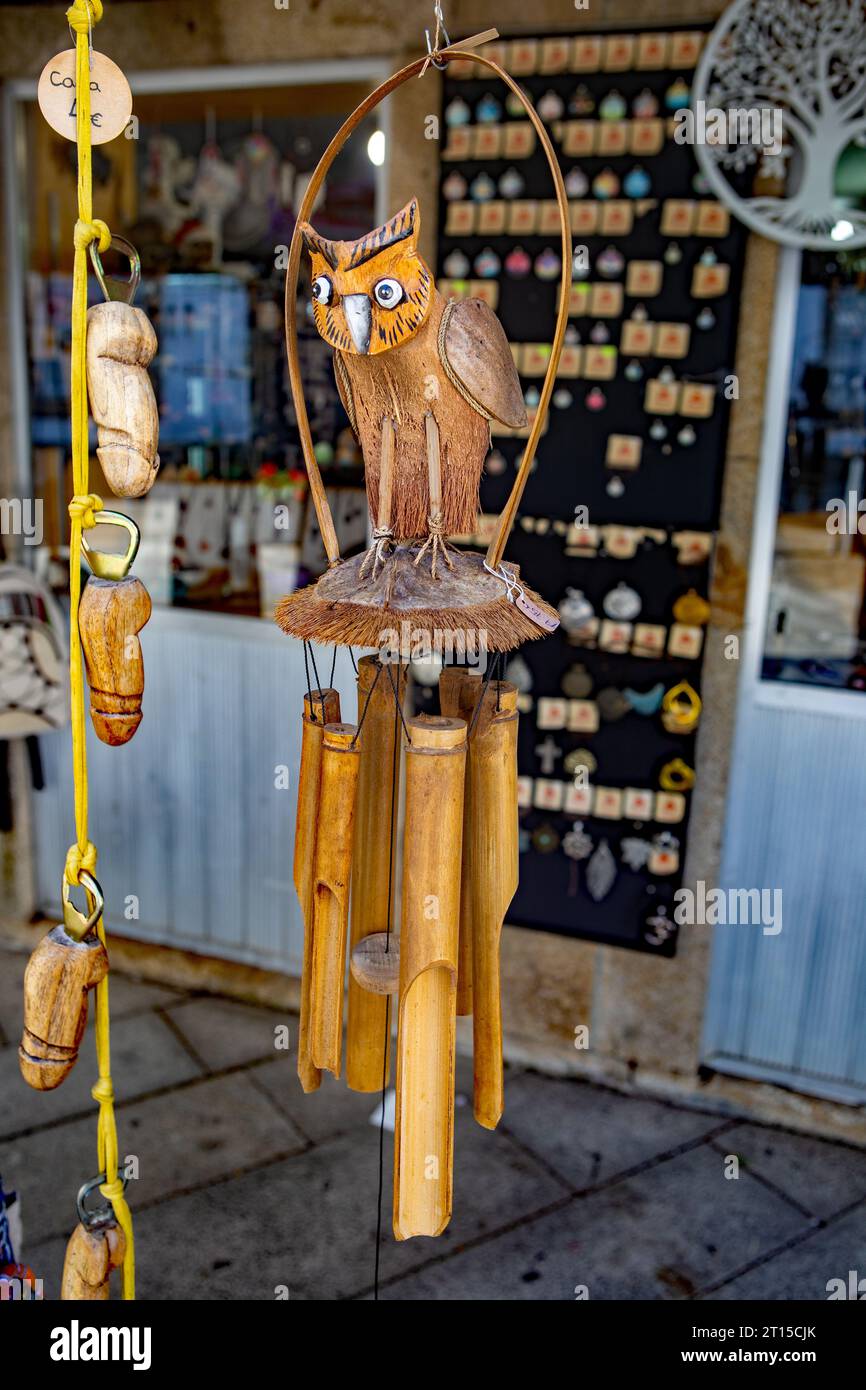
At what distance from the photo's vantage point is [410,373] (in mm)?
1687

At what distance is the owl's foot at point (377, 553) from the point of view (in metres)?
1.70

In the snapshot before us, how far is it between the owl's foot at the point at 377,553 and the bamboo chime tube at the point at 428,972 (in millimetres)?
257

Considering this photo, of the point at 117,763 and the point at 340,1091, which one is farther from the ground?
the point at 117,763

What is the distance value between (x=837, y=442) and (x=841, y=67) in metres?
1.16

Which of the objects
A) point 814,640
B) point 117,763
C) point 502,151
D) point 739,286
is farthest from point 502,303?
point 117,763

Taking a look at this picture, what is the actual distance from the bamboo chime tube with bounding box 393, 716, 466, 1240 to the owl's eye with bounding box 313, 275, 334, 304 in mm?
655

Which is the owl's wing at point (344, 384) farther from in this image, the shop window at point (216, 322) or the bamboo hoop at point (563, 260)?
the shop window at point (216, 322)

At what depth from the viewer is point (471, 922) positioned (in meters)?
1.83

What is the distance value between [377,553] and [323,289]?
0.41 metres
